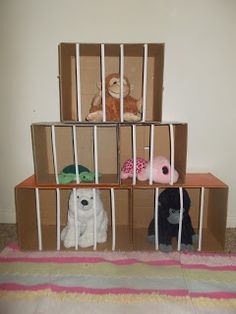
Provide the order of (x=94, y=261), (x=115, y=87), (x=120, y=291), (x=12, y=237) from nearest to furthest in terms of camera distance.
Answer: (x=120, y=291)
(x=94, y=261)
(x=115, y=87)
(x=12, y=237)

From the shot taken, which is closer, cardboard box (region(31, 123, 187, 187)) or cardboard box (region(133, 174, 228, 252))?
cardboard box (region(133, 174, 228, 252))

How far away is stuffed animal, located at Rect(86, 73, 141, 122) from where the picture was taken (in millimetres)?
1106

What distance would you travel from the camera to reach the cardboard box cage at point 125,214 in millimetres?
1116

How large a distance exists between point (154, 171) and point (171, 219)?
244 mm

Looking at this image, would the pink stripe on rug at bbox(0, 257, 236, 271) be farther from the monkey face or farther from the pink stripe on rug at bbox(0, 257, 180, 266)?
the monkey face

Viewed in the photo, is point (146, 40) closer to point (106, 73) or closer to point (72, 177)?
point (106, 73)

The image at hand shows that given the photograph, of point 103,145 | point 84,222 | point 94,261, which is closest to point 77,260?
point 94,261

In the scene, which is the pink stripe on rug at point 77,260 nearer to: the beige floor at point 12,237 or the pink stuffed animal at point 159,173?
the beige floor at point 12,237

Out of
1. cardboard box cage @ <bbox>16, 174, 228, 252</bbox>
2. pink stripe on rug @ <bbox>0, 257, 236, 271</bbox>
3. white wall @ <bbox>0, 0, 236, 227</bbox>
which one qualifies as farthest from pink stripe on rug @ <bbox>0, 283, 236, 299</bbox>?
white wall @ <bbox>0, 0, 236, 227</bbox>

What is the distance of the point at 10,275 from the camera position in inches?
37.5

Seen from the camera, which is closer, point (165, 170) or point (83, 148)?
point (165, 170)

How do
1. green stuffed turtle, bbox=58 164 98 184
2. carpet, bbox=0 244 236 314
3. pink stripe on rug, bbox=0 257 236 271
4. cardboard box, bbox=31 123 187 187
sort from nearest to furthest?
carpet, bbox=0 244 236 314
pink stripe on rug, bbox=0 257 236 271
green stuffed turtle, bbox=58 164 98 184
cardboard box, bbox=31 123 187 187

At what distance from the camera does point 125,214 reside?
1.37 m

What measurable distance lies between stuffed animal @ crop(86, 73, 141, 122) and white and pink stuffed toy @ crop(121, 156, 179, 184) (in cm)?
21
